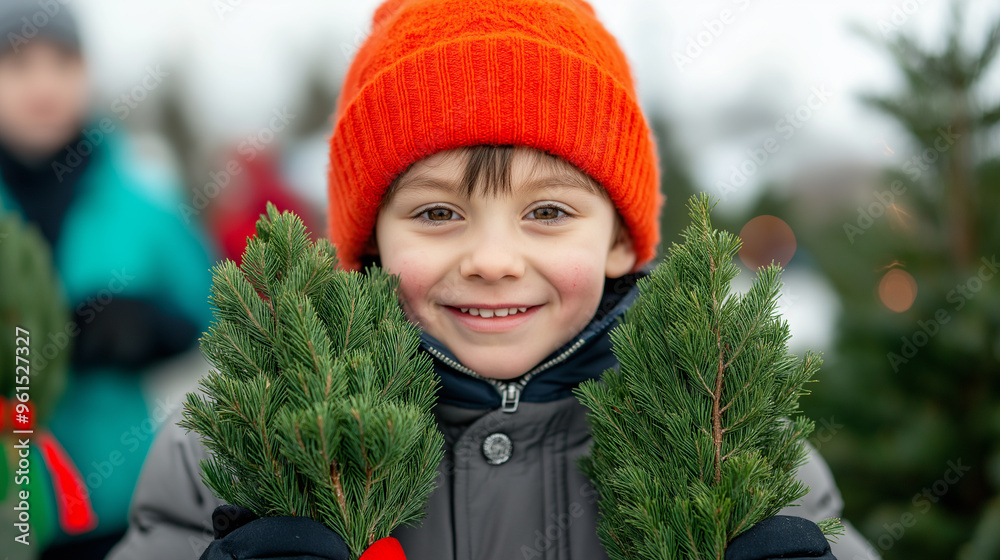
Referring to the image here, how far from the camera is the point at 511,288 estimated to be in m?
1.75

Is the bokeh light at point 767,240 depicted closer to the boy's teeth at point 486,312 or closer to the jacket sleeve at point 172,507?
the boy's teeth at point 486,312

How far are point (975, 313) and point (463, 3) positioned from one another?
243 centimetres

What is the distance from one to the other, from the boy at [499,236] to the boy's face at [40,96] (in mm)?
2147

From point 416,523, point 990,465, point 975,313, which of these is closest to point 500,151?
point 416,523

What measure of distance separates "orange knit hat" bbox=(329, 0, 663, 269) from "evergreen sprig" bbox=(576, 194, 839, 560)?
0.46 metres

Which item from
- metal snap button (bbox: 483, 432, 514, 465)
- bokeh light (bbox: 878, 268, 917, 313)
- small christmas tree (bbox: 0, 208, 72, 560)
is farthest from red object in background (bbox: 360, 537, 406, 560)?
bokeh light (bbox: 878, 268, 917, 313)

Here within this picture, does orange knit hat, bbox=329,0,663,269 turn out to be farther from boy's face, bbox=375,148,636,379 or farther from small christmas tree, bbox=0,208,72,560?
small christmas tree, bbox=0,208,72,560

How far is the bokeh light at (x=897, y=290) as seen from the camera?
3246 millimetres

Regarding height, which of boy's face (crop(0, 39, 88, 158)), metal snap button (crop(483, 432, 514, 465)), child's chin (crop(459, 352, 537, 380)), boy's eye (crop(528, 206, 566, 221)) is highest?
boy's face (crop(0, 39, 88, 158))

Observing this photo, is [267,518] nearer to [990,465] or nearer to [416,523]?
[416,523]

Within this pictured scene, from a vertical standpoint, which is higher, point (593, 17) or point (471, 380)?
point (593, 17)

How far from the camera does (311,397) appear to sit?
1278 mm

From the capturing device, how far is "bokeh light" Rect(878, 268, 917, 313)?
3.25m

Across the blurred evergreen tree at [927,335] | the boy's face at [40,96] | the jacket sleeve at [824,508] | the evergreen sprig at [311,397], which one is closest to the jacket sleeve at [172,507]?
the evergreen sprig at [311,397]
